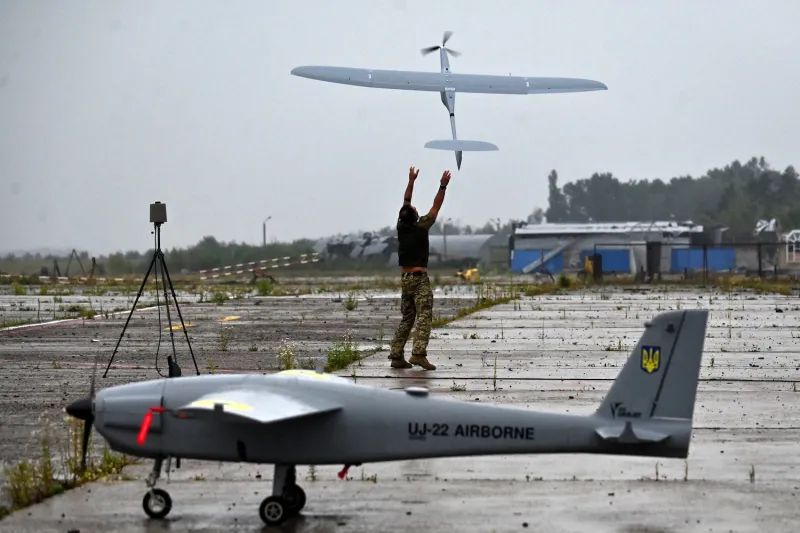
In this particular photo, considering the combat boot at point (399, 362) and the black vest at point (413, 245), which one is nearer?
the black vest at point (413, 245)

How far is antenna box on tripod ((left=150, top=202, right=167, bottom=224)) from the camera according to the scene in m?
14.3

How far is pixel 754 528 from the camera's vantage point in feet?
24.1

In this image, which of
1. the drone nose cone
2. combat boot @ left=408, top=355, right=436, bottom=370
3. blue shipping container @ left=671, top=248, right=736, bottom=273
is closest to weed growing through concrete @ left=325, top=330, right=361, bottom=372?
combat boot @ left=408, top=355, right=436, bottom=370

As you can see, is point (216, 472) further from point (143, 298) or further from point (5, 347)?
point (143, 298)

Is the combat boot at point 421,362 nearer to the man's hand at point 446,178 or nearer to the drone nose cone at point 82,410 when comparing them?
the man's hand at point 446,178

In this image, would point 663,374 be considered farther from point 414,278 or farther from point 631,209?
point 631,209

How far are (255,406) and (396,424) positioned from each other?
99cm

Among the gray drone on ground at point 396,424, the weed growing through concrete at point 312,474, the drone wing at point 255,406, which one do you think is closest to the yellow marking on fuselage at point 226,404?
the drone wing at point 255,406

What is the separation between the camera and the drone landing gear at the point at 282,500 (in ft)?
25.0

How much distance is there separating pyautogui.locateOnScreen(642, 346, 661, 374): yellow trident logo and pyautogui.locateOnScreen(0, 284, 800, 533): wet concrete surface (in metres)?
0.98

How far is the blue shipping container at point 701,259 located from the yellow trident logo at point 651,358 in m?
65.4

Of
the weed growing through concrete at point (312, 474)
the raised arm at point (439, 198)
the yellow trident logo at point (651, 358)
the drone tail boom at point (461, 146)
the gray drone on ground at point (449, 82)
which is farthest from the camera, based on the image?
the gray drone on ground at point (449, 82)

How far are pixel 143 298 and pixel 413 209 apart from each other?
2443 cm

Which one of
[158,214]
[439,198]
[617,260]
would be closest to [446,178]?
[439,198]
